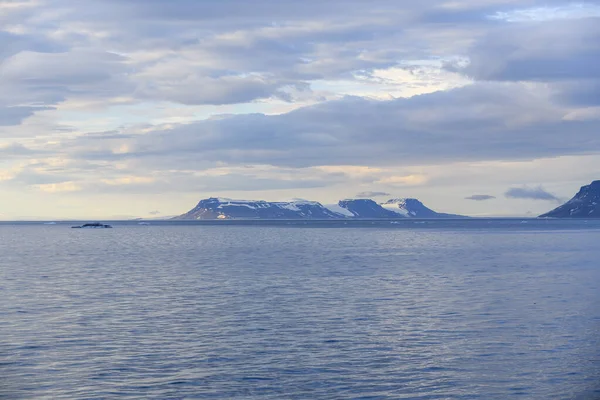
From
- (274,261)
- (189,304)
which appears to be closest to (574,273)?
(274,261)

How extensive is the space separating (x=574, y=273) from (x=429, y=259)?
29.4m

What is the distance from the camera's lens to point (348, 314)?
169 ft

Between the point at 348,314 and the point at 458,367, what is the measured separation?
54.6ft

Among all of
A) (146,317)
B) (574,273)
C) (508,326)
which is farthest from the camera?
(574,273)

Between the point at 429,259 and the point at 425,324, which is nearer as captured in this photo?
the point at 425,324

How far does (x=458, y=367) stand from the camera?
35281 mm

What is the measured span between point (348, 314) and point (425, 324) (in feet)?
20.4

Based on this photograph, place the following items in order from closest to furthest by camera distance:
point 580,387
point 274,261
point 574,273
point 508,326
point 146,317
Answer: point 580,387 < point 508,326 < point 146,317 < point 574,273 < point 274,261

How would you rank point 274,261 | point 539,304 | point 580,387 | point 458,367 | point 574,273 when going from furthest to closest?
1. point 274,261
2. point 574,273
3. point 539,304
4. point 458,367
5. point 580,387

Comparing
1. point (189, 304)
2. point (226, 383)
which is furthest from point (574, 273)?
point (226, 383)

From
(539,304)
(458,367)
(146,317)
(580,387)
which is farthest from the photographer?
(539,304)

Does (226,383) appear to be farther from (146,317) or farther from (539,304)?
(539,304)

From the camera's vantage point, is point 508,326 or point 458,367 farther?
point 508,326

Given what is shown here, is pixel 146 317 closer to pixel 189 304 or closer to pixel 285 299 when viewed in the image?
pixel 189 304
